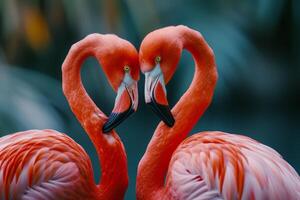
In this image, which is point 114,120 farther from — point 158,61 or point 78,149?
point 158,61

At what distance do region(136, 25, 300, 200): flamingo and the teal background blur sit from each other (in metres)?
0.79

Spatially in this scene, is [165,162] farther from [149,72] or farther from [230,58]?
[230,58]

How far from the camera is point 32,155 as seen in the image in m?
1.90

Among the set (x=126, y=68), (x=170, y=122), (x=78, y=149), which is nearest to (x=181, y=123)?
(x=170, y=122)

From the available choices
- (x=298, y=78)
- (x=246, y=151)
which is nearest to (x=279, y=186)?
(x=246, y=151)

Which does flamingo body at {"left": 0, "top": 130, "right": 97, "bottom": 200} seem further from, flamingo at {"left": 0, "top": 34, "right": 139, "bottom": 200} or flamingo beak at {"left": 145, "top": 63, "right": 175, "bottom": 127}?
flamingo beak at {"left": 145, "top": 63, "right": 175, "bottom": 127}

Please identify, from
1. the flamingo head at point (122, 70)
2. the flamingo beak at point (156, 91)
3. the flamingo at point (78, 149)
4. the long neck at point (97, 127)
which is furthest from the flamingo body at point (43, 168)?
the flamingo beak at point (156, 91)

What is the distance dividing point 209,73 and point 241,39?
868 mm

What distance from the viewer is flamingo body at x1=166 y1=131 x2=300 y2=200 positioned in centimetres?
174

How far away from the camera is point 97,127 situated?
84.5 inches

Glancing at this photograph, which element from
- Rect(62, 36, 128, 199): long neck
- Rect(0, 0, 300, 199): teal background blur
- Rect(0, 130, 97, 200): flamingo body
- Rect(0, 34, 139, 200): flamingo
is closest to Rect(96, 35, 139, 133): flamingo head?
Rect(0, 34, 139, 200): flamingo

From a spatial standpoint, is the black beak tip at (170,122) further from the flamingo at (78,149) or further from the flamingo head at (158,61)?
the flamingo at (78,149)

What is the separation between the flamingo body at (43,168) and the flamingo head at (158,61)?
14.6 inches

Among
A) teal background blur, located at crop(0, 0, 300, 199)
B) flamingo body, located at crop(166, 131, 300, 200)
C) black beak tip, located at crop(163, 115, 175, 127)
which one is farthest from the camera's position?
teal background blur, located at crop(0, 0, 300, 199)
